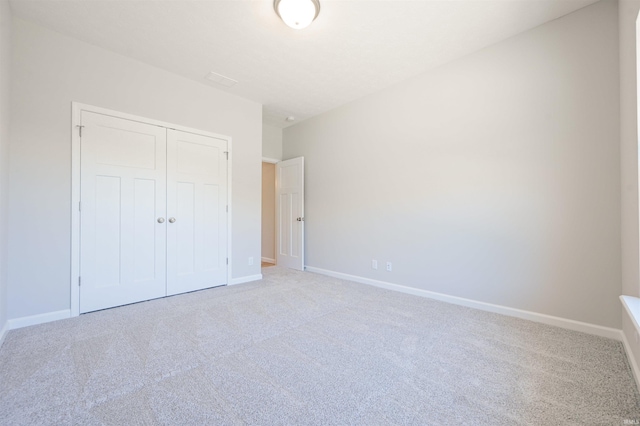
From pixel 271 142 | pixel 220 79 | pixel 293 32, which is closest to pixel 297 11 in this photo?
pixel 293 32

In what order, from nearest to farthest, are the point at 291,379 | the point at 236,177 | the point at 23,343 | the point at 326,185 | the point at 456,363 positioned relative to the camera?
1. the point at 291,379
2. the point at 456,363
3. the point at 23,343
4. the point at 236,177
5. the point at 326,185

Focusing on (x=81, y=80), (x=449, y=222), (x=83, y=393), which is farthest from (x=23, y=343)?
(x=449, y=222)

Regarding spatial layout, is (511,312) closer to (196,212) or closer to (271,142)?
(196,212)

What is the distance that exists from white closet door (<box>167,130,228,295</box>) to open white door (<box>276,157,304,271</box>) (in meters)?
1.42

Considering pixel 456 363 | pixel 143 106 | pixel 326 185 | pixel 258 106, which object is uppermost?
pixel 258 106

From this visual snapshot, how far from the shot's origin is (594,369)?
1730 mm

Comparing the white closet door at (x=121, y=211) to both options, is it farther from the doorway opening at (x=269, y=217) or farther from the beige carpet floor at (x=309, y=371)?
the doorway opening at (x=269, y=217)

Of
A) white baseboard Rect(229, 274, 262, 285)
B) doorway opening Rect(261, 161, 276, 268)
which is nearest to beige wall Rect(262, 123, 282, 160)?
doorway opening Rect(261, 161, 276, 268)

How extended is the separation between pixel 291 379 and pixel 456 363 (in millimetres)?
1118

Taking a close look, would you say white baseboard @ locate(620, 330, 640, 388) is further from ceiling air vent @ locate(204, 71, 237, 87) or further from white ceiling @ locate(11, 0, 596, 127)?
ceiling air vent @ locate(204, 71, 237, 87)

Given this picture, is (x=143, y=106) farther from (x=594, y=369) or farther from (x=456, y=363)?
(x=594, y=369)

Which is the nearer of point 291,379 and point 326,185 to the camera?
point 291,379

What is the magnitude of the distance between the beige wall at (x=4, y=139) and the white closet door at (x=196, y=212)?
1290 mm

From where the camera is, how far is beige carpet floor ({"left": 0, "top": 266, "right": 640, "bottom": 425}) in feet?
4.44
